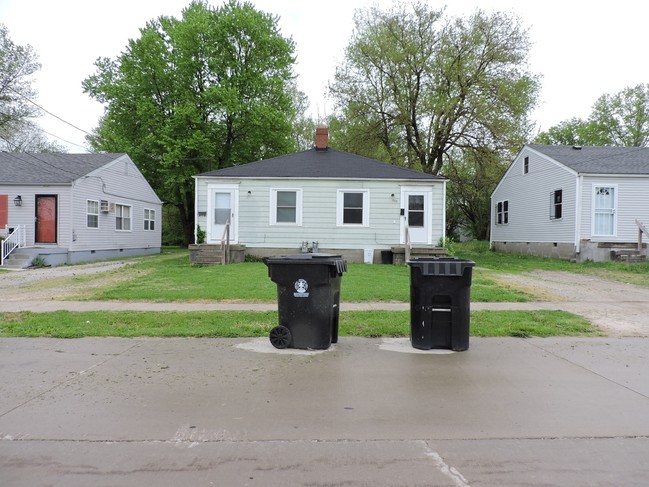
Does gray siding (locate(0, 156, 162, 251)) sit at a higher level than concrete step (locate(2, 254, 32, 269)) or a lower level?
higher

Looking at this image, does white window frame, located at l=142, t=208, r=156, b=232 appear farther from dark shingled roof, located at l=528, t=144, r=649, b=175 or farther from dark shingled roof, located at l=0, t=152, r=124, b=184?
dark shingled roof, located at l=528, t=144, r=649, b=175

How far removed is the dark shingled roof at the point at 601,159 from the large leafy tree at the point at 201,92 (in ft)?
53.7

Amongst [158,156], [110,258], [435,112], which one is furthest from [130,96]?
[435,112]

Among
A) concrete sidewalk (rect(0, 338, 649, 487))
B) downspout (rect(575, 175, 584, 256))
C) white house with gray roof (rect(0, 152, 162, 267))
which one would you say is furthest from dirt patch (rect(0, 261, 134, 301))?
downspout (rect(575, 175, 584, 256))

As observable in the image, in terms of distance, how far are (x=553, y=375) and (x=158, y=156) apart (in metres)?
32.1

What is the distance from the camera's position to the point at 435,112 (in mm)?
29500

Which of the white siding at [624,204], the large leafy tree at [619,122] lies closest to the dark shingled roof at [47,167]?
the white siding at [624,204]

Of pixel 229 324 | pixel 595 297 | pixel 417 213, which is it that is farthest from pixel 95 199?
pixel 595 297

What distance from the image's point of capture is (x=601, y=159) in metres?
22.7

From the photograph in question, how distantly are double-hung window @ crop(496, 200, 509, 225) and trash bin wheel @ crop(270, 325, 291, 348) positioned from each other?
25.1 meters

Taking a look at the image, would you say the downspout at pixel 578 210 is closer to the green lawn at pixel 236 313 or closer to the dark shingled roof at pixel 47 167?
the green lawn at pixel 236 313

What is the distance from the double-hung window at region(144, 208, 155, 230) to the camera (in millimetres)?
28281

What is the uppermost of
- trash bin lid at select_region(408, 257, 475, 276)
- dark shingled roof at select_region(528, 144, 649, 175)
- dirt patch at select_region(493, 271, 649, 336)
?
dark shingled roof at select_region(528, 144, 649, 175)

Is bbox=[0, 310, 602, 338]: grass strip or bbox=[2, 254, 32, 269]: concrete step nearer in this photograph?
bbox=[0, 310, 602, 338]: grass strip
